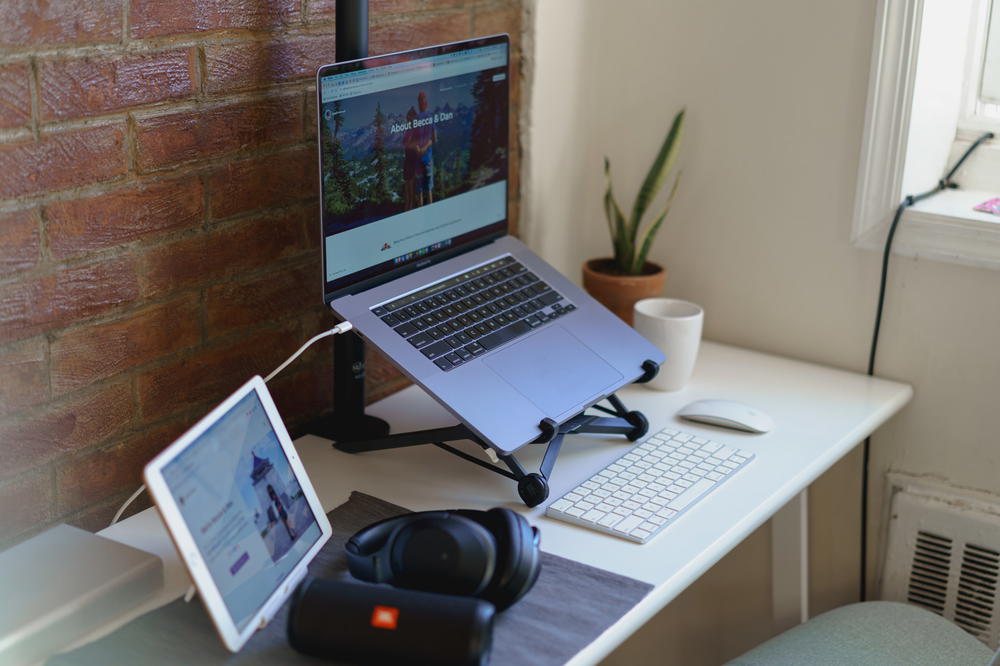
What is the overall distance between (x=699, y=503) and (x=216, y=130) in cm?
77

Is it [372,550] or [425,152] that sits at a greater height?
[425,152]

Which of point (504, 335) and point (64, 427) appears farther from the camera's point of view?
point (504, 335)

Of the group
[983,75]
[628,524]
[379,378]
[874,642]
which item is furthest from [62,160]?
[983,75]

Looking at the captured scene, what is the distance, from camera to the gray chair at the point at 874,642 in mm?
1550

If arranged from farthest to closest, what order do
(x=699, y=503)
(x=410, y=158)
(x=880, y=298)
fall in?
(x=880, y=298) → (x=410, y=158) → (x=699, y=503)

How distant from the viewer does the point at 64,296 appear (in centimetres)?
129

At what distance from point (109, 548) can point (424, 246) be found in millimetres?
584

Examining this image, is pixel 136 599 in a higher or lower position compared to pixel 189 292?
lower

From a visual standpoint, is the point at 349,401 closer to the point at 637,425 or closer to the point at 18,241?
the point at 637,425

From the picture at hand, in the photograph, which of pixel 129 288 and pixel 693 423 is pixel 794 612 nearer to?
pixel 693 423

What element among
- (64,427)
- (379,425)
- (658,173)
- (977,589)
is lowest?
(977,589)

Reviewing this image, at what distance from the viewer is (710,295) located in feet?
6.63

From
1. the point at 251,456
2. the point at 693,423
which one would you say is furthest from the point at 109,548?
the point at 693,423

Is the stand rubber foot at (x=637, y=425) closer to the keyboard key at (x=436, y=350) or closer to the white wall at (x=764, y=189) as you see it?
the keyboard key at (x=436, y=350)
